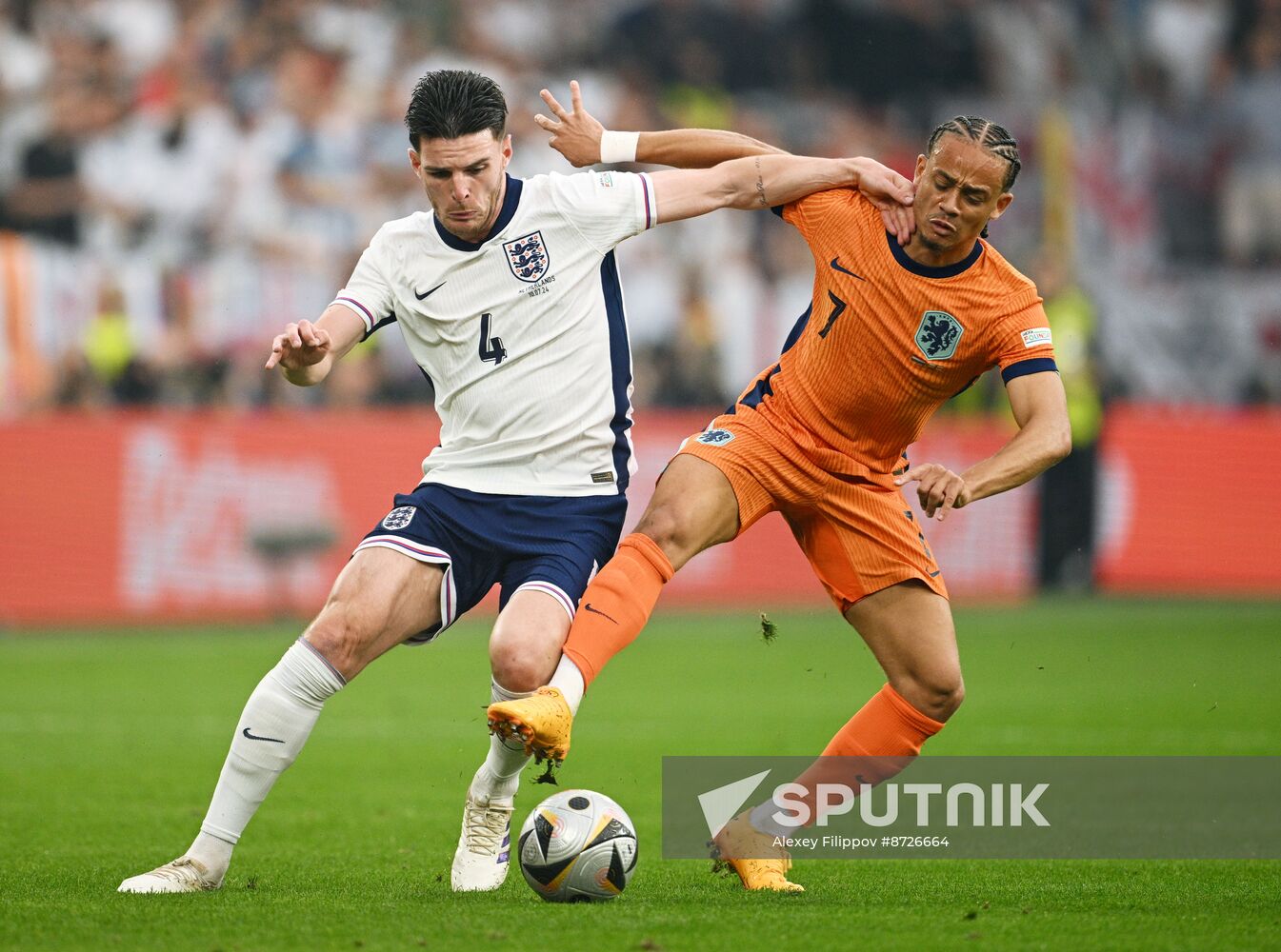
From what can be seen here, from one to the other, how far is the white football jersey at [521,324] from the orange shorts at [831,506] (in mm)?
416

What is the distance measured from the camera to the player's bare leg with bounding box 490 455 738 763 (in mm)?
5031

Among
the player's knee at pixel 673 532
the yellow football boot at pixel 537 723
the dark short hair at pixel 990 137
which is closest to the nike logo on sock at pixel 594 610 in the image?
the player's knee at pixel 673 532

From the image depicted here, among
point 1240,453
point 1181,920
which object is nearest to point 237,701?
point 1181,920

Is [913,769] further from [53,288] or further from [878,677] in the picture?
[53,288]

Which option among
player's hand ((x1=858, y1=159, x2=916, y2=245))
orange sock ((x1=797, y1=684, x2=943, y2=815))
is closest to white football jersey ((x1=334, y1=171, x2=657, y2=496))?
player's hand ((x1=858, y1=159, x2=916, y2=245))

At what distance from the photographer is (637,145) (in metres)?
5.90

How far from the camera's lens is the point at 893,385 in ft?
18.9

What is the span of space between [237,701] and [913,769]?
455 centimetres

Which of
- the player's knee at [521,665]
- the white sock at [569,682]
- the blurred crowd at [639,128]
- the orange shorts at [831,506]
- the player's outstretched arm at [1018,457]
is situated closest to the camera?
the player's outstretched arm at [1018,457]

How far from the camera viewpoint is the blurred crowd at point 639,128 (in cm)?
1541

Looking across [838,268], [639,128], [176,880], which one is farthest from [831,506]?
[639,128]

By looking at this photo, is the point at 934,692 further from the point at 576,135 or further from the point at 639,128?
the point at 639,128

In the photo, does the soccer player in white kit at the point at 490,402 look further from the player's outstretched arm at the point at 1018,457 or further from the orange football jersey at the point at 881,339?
the player's outstretched arm at the point at 1018,457

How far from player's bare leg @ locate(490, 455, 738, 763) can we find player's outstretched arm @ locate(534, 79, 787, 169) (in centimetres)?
105
